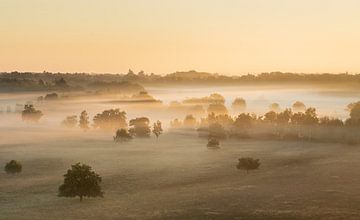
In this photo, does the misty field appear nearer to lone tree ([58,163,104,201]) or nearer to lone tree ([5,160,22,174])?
lone tree ([58,163,104,201])

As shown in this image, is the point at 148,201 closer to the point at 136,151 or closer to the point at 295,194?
the point at 295,194

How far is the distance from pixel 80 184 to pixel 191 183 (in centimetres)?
2365

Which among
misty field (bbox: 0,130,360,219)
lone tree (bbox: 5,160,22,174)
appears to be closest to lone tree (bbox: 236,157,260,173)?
misty field (bbox: 0,130,360,219)

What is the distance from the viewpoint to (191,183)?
101m

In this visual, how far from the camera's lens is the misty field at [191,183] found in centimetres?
7381

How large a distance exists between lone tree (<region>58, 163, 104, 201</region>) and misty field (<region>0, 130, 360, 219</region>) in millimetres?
1287

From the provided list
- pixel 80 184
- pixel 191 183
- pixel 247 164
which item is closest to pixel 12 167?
pixel 80 184

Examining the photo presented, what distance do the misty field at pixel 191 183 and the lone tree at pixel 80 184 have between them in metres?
1.29


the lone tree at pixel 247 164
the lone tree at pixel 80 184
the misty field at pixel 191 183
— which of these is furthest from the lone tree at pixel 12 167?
the lone tree at pixel 247 164

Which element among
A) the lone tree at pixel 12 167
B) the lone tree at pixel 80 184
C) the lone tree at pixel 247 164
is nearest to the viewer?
the lone tree at pixel 80 184

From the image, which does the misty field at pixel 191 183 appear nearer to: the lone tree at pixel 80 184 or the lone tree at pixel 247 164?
the lone tree at pixel 80 184

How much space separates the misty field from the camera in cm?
7381

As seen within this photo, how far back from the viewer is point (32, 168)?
124 meters

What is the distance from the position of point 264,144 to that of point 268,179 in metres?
74.6
